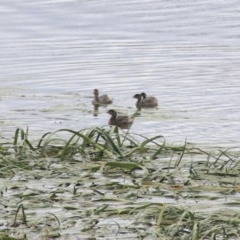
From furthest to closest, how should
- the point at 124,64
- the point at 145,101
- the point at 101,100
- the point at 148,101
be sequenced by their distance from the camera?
the point at 124,64, the point at 101,100, the point at 148,101, the point at 145,101

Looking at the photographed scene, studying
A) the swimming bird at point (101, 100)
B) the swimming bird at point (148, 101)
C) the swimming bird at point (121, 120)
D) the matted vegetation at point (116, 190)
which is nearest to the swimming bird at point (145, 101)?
the swimming bird at point (148, 101)

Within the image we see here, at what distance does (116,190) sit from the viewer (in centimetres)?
788

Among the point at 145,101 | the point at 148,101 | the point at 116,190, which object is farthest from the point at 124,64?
the point at 116,190

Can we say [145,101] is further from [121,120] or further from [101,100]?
[101,100]

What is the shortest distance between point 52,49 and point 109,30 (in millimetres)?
2017

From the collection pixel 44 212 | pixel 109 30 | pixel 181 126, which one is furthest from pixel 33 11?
pixel 44 212

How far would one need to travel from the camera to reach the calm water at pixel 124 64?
40.5ft

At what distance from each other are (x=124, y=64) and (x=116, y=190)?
8390 millimetres

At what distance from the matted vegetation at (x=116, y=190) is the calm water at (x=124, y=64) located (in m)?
1.65

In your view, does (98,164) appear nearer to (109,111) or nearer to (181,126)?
(181,126)

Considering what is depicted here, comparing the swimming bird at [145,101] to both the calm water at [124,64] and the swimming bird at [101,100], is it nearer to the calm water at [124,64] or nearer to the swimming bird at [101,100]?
the calm water at [124,64]

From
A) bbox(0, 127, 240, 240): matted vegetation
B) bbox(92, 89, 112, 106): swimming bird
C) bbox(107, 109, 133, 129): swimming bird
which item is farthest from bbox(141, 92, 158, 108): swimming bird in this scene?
bbox(0, 127, 240, 240): matted vegetation

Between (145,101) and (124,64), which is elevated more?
(124,64)

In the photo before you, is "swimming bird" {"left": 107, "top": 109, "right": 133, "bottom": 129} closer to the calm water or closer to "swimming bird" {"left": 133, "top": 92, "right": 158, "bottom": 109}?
the calm water
